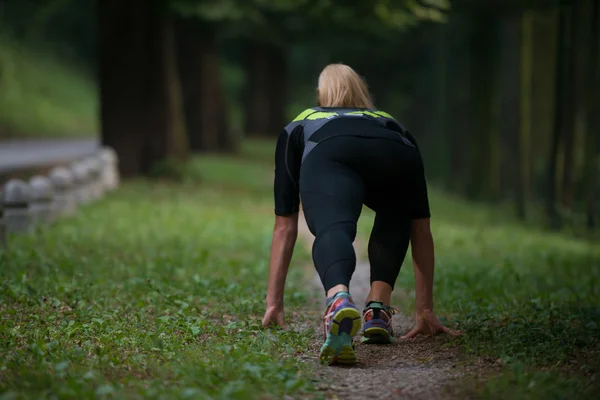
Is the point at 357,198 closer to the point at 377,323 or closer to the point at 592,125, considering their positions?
the point at 377,323

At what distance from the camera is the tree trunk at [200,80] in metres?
32.4

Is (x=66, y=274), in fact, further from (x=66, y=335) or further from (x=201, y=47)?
(x=201, y=47)

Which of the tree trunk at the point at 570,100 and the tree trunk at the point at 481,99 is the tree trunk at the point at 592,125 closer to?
the tree trunk at the point at 570,100

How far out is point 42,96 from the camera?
49.0 m

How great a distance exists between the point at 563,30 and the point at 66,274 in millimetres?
12360

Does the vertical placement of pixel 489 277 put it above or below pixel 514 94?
below

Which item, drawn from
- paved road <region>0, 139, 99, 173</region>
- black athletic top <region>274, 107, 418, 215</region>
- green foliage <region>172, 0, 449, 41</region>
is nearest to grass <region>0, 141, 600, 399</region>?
black athletic top <region>274, 107, 418, 215</region>

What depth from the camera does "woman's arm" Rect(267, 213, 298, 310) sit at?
22.0 feet

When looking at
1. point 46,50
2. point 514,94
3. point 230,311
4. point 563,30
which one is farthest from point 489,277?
point 46,50

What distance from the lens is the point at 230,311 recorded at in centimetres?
772

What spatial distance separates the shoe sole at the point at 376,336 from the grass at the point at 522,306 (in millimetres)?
463

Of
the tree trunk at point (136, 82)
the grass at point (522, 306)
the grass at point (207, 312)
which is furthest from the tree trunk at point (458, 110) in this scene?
the grass at point (207, 312)

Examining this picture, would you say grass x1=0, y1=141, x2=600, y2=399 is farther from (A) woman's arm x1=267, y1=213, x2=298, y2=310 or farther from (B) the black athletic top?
(B) the black athletic top

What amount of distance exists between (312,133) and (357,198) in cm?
52
